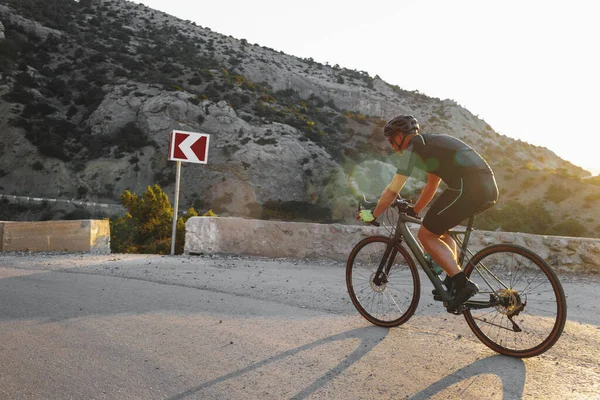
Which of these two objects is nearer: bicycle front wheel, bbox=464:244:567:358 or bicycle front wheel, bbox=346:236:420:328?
bicycle front wheel, bbox=464:244:567:358

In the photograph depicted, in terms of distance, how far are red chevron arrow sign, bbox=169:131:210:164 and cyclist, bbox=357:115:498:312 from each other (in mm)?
6429

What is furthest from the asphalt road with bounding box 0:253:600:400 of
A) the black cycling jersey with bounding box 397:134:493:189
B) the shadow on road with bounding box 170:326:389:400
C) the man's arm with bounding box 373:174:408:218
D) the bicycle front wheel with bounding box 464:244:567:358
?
the black cycling jersey with bounding box 397:134:493:189

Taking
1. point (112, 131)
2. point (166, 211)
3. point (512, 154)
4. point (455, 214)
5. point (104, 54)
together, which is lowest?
point (166, 211)

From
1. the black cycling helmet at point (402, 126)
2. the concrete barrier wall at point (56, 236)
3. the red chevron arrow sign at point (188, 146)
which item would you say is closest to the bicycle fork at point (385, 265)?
the black cycling helmet at point (402, 126)

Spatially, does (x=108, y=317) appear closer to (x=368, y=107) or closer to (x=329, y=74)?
(x=368, y=107)

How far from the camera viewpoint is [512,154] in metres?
65.2

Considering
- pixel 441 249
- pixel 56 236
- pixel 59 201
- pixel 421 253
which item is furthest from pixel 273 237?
pixel 59 201

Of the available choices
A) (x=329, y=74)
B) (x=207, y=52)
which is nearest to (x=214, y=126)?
(x=207, y=52)

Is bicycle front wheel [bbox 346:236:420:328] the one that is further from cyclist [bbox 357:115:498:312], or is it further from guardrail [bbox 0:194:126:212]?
guardrail [bbox 0:194:126:212]

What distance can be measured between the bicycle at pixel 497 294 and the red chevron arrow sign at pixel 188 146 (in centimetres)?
617

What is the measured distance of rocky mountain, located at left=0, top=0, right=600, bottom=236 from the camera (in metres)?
37.5

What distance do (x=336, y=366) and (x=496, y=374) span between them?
103 centimetres

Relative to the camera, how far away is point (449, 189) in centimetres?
341

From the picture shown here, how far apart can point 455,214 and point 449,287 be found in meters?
0.59
